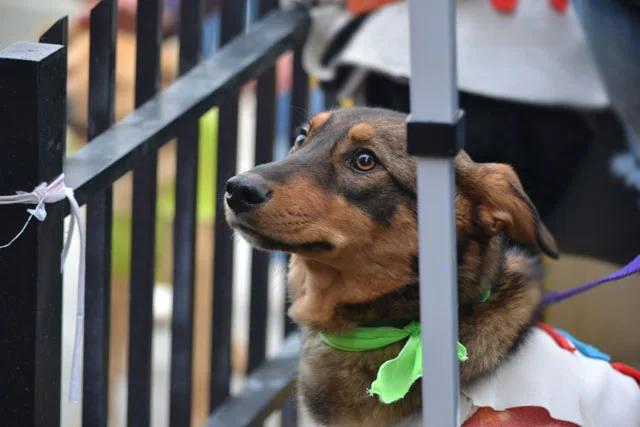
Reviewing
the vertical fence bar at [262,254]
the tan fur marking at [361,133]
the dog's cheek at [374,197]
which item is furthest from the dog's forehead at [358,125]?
the vertical fence bar at [262,254]

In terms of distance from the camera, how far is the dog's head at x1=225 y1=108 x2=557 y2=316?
2.22m

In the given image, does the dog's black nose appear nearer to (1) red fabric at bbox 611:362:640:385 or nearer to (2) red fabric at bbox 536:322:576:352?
(2) red fabric at bbox 536:322:576:352

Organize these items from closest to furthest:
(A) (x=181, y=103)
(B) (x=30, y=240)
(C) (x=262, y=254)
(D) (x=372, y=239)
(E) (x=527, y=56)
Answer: (B) (x=30, y=240)
(D) (x=372, y=239)
(A) (x=181, y=103)
(E) (x=527, y=56)
(C) (x=262, y=254)

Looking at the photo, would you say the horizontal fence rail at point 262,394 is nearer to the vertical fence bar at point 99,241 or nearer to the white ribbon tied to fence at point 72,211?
the vertical fence bar at point 99,241

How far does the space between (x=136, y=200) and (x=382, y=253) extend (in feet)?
2.72

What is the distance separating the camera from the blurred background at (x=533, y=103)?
10.3 feet

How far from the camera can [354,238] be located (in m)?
2.34

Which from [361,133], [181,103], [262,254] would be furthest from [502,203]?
[262,254]

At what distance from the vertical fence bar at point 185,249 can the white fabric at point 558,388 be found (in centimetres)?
111

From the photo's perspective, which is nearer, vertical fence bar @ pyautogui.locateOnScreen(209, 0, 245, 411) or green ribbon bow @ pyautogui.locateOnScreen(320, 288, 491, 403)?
green ribbon bow @ pyautogui.locateOnScreen(320, 288, 491, 403)

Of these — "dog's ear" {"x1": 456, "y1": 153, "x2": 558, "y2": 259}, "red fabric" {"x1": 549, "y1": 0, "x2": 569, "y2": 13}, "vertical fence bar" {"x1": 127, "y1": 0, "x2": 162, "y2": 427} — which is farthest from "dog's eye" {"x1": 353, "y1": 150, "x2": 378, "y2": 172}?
"red fabric" {"x1": 549, "y1": 0, "x2": 569, "y2": 13}

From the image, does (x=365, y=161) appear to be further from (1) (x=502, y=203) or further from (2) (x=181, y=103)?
(2) (x=181, y=103)

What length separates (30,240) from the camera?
7.06 feet

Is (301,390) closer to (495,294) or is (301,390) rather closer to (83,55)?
(495,294)
